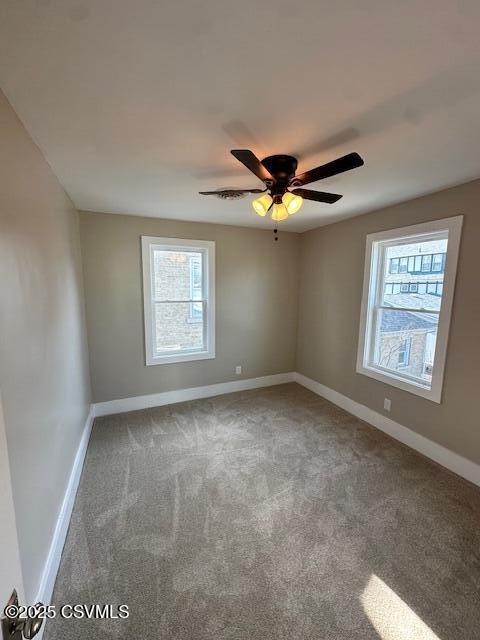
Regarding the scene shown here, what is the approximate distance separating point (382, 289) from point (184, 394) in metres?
2.79

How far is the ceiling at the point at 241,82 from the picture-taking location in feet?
2.81

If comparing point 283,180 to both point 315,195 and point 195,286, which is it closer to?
point 315,195

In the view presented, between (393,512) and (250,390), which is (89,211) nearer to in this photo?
(250,390)

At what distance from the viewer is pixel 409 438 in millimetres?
2754

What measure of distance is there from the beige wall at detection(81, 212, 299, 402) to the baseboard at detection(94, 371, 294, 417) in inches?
2.8

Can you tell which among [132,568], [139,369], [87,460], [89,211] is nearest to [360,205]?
[89,211]

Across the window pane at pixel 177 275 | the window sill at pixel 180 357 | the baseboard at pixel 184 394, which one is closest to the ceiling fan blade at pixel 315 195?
the window pane at pixel 177 275

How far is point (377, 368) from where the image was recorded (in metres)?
3.16

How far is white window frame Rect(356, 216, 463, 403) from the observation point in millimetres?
2322

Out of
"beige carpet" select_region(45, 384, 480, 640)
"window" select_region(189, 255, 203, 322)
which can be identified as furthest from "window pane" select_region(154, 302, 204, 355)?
"beige carpet" select_region(45, 384, 480, 640)

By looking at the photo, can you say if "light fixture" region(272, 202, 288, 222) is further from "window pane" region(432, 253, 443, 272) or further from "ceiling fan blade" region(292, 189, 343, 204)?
"window pane" region(432, 253, 443, 272)

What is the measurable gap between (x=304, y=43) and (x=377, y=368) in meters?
2.99

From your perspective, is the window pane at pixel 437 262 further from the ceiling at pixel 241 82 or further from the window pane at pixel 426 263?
the ceiling at pixel 241 82

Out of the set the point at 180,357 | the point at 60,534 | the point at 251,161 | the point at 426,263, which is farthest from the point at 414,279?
the point at 60,534
